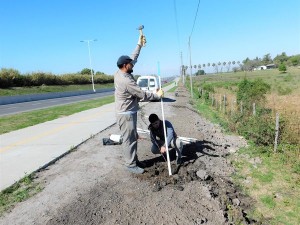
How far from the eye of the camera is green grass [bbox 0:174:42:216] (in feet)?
15.2

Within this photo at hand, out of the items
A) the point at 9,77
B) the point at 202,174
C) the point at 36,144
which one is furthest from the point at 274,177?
the point at 9,77

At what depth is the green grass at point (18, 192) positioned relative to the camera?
4644 millimetres

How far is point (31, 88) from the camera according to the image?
48.9 meters

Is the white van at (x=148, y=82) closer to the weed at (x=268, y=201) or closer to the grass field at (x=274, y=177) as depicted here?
the grass field at (x=274, y=177)

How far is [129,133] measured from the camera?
216 inches

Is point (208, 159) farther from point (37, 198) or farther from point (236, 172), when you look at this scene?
point (37, 198)

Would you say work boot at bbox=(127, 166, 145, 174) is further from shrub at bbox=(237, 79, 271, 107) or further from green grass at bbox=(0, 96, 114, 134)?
→ shrub at bbox=(237, 79, 271, 107)

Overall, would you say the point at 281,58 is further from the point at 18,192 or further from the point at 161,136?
the point at 18,192

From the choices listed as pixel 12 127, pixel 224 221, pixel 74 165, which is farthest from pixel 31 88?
pixel 224 221

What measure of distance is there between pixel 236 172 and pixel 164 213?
2.65m

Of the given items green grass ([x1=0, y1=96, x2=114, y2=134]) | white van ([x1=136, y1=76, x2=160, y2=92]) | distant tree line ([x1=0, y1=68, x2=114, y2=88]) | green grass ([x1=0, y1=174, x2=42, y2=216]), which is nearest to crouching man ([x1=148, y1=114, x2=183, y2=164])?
green grass ([x1=0, y1=174, x2=42, y2=216])

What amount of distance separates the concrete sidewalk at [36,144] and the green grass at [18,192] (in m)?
0.19

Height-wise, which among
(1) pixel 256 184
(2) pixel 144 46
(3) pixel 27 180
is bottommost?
(1) pixel 256 184

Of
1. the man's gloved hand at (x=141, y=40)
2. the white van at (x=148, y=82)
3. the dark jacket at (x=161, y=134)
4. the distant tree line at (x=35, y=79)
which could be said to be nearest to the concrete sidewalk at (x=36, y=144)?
the dark jacket at (x=161, y=134)
